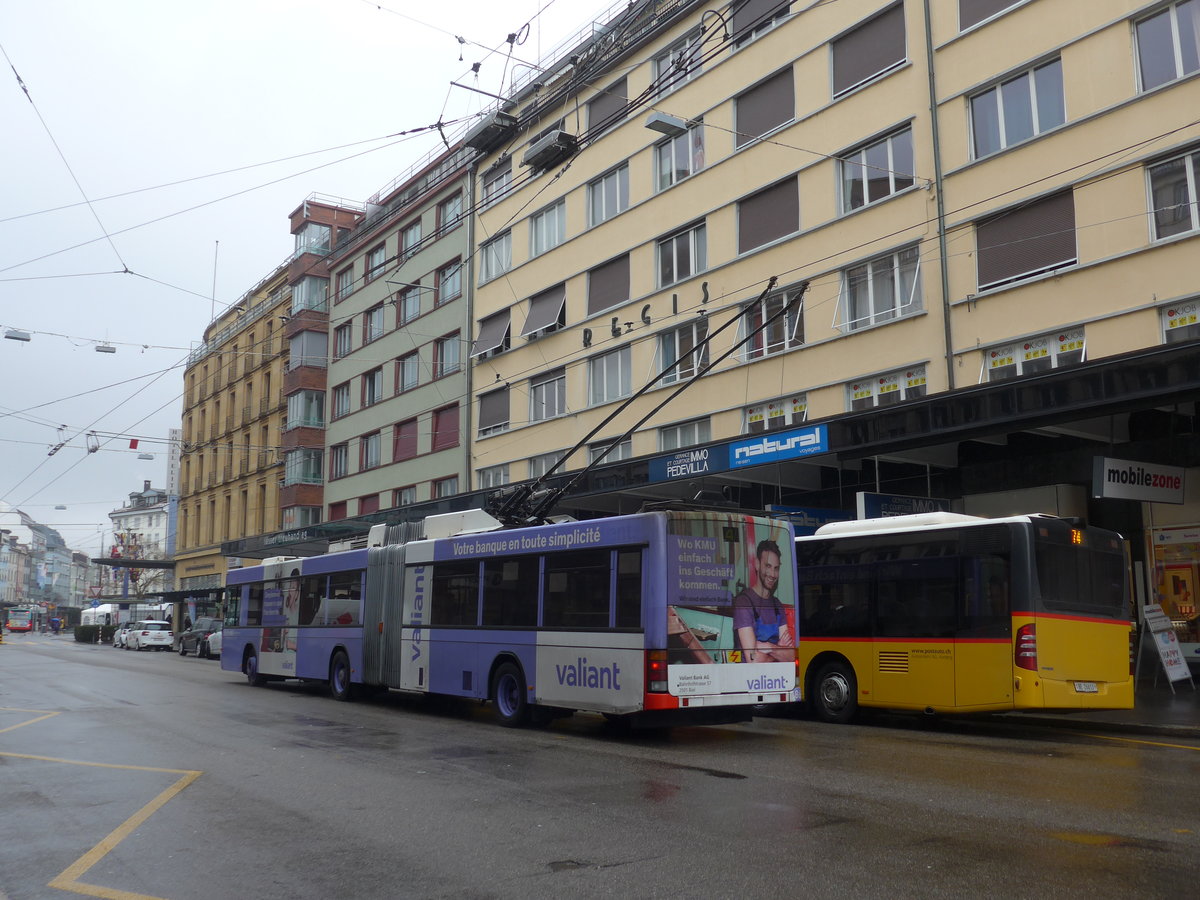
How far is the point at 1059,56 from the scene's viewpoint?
790 inches

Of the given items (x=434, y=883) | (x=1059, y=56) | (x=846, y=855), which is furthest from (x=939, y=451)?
(x=434, y=883)

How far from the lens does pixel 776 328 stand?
25.9 m

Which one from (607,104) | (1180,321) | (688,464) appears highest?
(607,104)

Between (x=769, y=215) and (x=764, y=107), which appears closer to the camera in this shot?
(x=769, y=215)

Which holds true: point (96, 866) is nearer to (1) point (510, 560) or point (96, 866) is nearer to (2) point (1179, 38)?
(1) point (510, 560)

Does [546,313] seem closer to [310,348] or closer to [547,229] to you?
[547,229]

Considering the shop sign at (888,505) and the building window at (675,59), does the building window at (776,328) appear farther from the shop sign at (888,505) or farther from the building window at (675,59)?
the building window at (675,59)

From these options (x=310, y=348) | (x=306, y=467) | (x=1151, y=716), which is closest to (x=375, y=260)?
(x=310, y=348)

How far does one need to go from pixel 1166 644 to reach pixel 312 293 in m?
44.3

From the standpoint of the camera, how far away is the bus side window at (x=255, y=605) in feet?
76.2

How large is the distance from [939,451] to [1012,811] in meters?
14.0

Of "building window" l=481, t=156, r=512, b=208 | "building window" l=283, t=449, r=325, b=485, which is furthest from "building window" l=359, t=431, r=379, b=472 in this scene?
"building window" l=481, t=156, r=512, b=208

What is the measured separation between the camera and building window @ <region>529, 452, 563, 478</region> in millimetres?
34222

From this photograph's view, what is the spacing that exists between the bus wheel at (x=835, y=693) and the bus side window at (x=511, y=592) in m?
4.45
